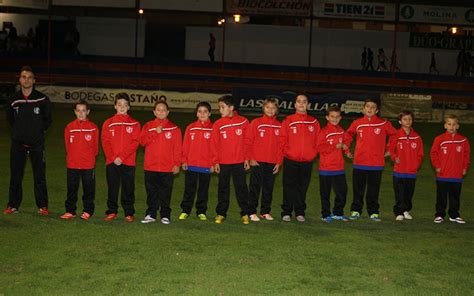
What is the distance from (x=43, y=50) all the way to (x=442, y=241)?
109ft

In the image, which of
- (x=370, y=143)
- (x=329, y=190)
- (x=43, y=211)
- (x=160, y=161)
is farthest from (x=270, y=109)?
(x=43, y=211)

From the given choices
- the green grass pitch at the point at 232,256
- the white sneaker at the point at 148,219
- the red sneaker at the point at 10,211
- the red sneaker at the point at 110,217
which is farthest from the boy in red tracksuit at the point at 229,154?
the red sneaker at the point at 10,211

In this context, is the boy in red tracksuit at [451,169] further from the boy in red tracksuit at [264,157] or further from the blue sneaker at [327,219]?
the boy in red tracksuit at [264,157]

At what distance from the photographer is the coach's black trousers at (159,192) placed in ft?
31.1

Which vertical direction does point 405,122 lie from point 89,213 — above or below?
above

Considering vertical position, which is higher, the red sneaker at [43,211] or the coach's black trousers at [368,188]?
the coach's black trousers at [368,188]

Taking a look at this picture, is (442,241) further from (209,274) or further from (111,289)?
(111,289)

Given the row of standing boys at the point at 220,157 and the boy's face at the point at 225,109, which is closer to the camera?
the row of standing boys at the point at 220,157

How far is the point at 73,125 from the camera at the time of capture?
9.70m

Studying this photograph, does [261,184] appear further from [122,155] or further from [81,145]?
[81,145]

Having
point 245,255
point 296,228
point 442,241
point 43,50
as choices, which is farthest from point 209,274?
point 43,50

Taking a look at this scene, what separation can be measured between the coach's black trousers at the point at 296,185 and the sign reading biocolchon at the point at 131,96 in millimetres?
19752

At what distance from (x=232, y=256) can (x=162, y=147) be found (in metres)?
2.37

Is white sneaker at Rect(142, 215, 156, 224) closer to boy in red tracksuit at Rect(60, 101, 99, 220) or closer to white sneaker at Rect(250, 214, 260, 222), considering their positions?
boy in red tracksuit at Rect(60, 101, 99, 220)
